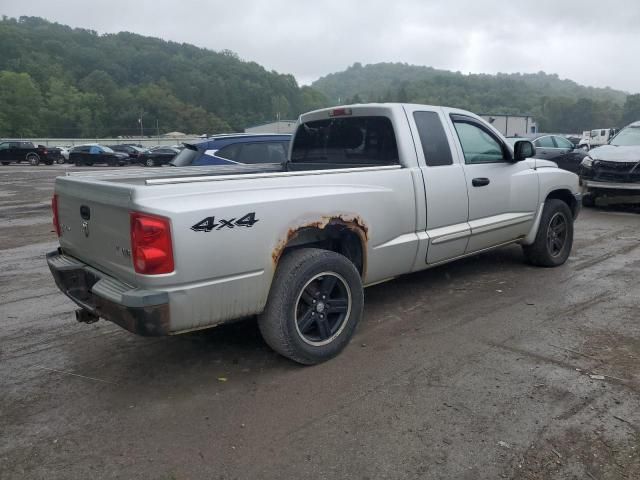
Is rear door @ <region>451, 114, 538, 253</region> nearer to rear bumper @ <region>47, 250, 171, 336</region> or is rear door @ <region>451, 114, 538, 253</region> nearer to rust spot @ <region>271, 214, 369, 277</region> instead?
rust spot @ <region>271, 214, 369, 277</region>

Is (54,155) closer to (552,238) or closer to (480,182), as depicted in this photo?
(552,238)

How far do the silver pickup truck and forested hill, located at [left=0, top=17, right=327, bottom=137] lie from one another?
97.3m

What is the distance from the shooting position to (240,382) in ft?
11.9

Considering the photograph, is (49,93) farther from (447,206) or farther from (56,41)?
(447,206)

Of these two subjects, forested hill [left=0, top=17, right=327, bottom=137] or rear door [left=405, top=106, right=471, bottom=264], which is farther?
forested hill [left=0, top=17, right=327, bottom=137]

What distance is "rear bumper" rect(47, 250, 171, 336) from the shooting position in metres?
3.02

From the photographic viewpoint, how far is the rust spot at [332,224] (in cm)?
350

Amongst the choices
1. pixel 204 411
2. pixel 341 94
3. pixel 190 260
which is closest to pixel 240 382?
pixel 204 411

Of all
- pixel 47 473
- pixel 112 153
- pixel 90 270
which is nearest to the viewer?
pixel 47 473

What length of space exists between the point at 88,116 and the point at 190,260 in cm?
10241

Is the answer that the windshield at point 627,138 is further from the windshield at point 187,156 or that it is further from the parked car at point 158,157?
the parked car at point 158,157

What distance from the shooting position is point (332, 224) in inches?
153

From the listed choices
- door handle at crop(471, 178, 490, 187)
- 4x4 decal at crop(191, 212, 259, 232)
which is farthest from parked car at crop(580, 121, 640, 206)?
4x4 decal at crop(191, 212, 259, 232)

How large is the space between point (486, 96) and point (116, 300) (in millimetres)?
75135
